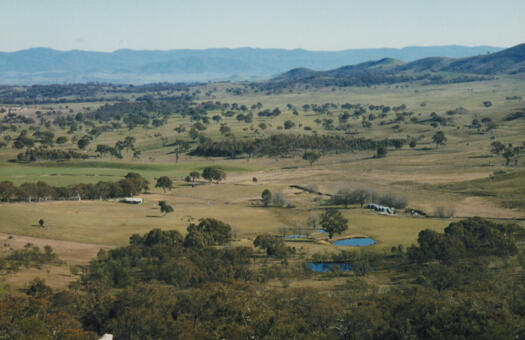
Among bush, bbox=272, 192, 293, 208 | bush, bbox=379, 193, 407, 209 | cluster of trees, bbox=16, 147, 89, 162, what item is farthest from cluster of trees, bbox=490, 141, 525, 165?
cluster of trees, bbox=16, 147, 89, 162

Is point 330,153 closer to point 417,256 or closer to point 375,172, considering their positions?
point 375,172

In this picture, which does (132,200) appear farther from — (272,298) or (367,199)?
(272,298)

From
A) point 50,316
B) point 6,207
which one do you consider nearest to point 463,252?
point 50,316

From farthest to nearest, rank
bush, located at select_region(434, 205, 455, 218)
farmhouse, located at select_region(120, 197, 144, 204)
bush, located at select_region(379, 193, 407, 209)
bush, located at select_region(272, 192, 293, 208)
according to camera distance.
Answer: farmhouse, located at select_region(120, 197, 144, 204)
bush, located at select_region(272, 192, 293, 208)
bush, located at select_region(379, 193, 407, 209)
bush, located at select_region(434, 205, 455, 218)

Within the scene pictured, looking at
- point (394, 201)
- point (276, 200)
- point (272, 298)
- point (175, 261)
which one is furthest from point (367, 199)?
point (272, 298)

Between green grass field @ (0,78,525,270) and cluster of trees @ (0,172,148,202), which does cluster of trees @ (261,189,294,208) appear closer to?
green grass field @ (0,78,525,270)

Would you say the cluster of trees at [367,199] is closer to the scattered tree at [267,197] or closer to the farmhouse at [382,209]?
the farmhouse at [382,209]

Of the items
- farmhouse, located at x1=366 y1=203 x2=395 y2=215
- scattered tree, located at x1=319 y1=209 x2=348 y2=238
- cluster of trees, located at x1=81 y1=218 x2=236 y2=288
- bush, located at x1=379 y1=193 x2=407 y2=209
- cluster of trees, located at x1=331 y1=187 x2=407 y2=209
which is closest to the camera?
cluster of trees, located at x1=81 y1=218 x2=236 y2=288

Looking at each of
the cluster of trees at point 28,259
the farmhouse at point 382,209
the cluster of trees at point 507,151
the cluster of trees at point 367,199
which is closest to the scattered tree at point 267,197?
the cluster of trees at point 367,199
